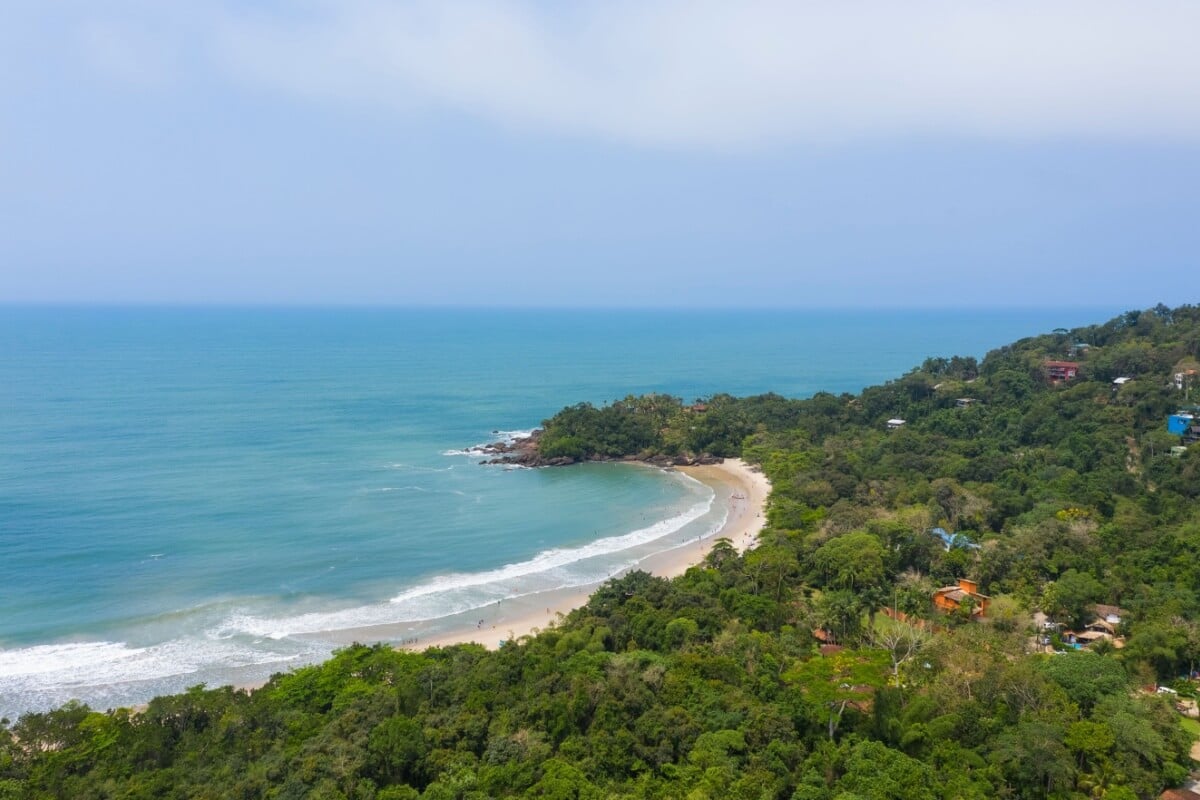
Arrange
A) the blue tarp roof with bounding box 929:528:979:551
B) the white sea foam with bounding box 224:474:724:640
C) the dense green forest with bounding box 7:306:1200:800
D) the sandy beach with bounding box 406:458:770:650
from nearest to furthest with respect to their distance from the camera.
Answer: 1. the dense green forest with bounding box 7:306:1200:800
2. the sandy beach with bounding box 406:458:770:650
3. the white sea foam with bounding box 224:474:724:640
4. the blue tarp roof with bounding box 929:528:979:551

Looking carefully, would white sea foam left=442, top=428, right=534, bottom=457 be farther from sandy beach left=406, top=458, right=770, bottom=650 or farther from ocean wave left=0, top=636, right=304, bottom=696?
ocean wave left=0, top=636, right=304, bottom=696

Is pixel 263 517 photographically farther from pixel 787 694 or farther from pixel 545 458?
pixel 787 694

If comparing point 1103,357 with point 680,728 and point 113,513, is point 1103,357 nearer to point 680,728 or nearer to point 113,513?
point 680,728

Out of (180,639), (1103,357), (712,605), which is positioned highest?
(1103,357)

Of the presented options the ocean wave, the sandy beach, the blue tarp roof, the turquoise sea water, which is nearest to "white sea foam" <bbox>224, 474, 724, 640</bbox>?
the turquoise sea water

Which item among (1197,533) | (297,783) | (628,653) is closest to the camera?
(297,783)

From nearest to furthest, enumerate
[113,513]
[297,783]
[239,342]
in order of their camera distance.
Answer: [297,783]
[113,513]
[239,342]

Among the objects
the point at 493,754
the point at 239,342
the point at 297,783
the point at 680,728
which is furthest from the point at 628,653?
the point at 239,342
